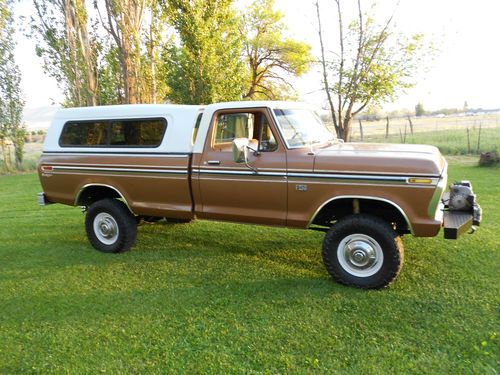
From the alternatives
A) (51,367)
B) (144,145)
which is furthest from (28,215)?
(51,367)

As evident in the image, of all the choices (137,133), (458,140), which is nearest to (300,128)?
(137,133)

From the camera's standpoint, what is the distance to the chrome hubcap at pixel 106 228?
548 cm

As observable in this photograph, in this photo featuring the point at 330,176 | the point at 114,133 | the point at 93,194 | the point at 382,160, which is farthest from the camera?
the point at 93,194

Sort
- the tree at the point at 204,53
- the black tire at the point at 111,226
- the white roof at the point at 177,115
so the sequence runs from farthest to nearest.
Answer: the tree at the point at 204,53
the black tire at the point at 111,226
the white roof at the point at 177,115

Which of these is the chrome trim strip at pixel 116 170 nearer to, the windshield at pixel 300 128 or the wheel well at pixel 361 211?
the windshield at pixel 300 128

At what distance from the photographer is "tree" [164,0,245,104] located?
41.1 feet

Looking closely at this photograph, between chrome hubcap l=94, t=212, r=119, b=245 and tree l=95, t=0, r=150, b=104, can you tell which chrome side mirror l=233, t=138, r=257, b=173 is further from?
tree l=95, t=0, r=150, b=104

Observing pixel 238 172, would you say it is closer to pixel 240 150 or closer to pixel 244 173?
pixel 244 173

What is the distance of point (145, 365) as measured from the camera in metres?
2.95

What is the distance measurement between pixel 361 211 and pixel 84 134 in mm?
4009

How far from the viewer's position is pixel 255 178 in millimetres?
4371

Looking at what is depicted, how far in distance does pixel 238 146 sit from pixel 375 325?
220 centimetres

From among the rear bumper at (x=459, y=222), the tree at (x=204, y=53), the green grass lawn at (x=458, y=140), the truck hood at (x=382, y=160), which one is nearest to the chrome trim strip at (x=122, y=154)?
the truck hood at (x=382, y=160)

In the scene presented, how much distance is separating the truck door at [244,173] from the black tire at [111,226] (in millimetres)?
1270
